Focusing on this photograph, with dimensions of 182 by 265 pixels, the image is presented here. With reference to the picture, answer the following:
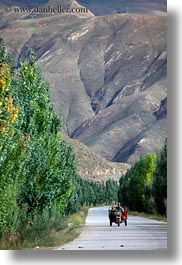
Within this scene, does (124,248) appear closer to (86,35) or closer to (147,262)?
(147,262)

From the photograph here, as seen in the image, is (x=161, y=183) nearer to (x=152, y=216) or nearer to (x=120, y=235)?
(x=120, y=235)

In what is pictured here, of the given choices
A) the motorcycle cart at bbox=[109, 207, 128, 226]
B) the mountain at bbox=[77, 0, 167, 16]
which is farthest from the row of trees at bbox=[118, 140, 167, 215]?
the mountain at bbox=[77, 0, 167, 16]

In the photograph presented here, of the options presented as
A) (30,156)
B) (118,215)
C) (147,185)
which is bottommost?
(118,215)

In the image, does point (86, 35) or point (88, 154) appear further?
point (88, 154)

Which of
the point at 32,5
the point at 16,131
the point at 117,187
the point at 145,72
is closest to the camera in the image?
the point at 16,131

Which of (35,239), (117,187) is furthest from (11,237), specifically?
(117,187)

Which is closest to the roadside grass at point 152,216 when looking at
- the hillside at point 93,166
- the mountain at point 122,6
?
the hillside at point 93,166

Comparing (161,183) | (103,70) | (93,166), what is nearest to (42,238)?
(161,183)

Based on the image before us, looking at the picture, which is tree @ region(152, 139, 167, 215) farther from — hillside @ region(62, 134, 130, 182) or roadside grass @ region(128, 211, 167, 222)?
hillside @ region(62, 134, 130, 182)
